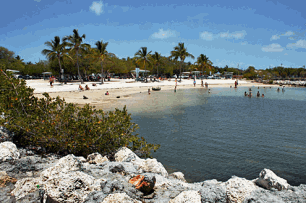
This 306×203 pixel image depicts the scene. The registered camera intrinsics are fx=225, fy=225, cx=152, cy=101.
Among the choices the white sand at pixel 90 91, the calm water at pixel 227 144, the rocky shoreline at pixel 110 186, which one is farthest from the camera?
the white sand at pixel 90 91

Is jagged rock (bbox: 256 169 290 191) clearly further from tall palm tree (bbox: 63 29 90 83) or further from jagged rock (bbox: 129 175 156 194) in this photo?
tall palm tree (bbox: 63 29 90 83)

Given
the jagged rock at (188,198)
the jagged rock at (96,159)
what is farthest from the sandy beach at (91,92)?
the jagged rock at (188,198)

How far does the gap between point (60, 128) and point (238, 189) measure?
21.0ft

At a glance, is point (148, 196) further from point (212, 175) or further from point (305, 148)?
point (305, 148)

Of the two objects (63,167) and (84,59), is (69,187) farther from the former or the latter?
(84,59)

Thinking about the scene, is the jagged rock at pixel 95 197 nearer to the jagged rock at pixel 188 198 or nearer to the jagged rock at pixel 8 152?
the jagged rock at pixel 188 198

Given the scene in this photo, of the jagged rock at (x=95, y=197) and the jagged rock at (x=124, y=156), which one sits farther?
the jagged rock at (x=124, y=156)

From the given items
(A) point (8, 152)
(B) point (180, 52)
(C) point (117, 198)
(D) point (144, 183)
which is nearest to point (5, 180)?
(A) point (8, 152)

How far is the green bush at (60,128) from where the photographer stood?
829 cm

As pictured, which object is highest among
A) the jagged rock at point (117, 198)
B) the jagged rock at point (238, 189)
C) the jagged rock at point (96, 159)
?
the jagged rock at point (117, 198)

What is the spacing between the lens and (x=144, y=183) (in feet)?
18.0

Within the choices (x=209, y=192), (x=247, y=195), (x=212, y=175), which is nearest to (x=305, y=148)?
(x=212, y=175)

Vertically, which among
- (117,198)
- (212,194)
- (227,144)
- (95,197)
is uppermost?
(117,198)

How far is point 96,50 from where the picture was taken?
48.3 m
